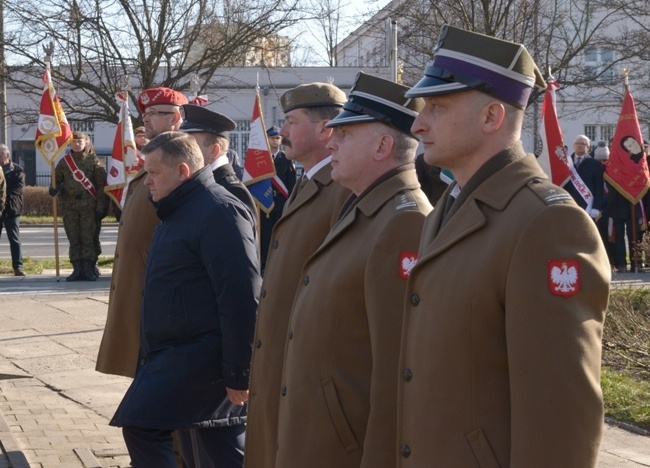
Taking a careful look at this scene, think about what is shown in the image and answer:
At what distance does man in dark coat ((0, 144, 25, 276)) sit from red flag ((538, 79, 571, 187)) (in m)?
8.45

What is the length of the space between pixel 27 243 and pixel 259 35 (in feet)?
23.5

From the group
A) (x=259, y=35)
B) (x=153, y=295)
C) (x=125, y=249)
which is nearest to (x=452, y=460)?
(x=153, y=295)

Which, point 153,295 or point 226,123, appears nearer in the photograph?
point 153,295

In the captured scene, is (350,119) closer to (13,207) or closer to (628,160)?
(628,160)

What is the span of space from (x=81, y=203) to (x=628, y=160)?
26.7 ft

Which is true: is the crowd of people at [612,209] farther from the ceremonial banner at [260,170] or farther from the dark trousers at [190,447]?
the dark trousers at [190,447]

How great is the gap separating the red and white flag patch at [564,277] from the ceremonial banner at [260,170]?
12.4m

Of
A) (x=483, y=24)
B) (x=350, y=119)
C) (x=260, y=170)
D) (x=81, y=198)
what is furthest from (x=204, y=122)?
(x=483, y=24)

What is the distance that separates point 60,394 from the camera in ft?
28.8

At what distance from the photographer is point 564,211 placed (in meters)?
2.76

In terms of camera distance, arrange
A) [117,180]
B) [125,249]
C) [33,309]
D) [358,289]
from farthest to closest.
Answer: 1. [117,180]
2. [33,309]
3. [125,249]
4. [358,289]

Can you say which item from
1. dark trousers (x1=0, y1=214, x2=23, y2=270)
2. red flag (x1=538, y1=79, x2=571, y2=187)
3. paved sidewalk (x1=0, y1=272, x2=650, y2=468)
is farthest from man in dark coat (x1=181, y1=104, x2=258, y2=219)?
dark trousers (x1=0, y1=214, x2=23, y2=270)

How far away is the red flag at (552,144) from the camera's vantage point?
13250mm

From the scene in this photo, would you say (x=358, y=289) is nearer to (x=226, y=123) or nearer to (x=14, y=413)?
(x=226, y=123)
